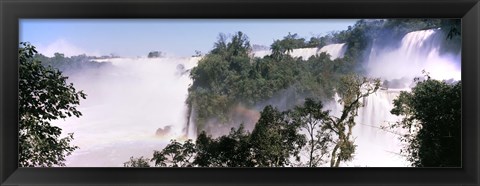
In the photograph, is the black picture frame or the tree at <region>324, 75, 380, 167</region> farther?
the tree at <region>324, 75, 380, 167</region>

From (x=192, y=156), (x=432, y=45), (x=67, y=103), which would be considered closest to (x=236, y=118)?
(x=192, y=156)

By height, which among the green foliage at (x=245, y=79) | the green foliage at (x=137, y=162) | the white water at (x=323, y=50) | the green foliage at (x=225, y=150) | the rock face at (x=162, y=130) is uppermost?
the white water at (x=323, y=50)

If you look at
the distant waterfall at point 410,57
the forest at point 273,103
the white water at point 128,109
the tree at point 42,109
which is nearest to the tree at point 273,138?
the forest at point 273,103

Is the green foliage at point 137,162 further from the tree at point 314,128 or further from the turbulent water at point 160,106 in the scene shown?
the tree at point 314,128

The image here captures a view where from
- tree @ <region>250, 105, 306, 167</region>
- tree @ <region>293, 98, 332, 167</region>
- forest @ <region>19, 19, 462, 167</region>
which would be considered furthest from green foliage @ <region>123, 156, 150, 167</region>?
tree @ <region>293, 98, 332, 167</region>

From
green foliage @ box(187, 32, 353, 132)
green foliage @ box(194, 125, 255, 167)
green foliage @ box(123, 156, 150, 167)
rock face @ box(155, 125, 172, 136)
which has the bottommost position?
green foliage @ box(123, 156, 150, 167)

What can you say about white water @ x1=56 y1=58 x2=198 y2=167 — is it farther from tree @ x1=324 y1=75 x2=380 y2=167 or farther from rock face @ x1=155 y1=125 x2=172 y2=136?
tree @ x1=324 y1=75 x2=380 y2=167

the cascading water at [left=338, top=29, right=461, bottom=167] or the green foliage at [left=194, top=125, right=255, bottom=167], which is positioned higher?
the cascading water at [left=338, top=29, right=461, bottom=167]
